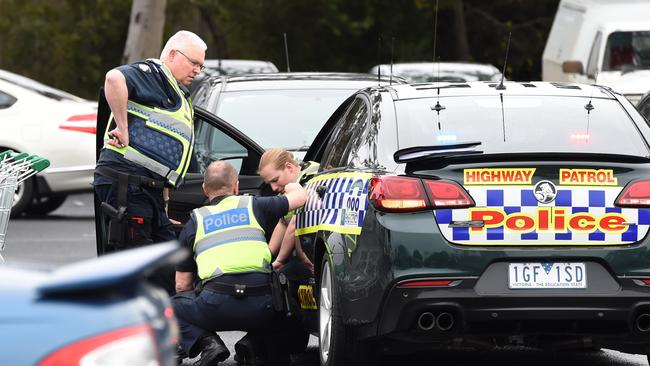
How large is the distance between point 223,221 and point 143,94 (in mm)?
915

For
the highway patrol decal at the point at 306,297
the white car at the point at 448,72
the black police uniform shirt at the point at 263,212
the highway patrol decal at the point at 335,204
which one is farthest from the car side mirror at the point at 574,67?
the black police uniform shirt at the point at 263,212

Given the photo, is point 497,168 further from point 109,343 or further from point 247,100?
point 247,100

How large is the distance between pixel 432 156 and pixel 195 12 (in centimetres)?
3933

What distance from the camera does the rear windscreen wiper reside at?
23.1 ft

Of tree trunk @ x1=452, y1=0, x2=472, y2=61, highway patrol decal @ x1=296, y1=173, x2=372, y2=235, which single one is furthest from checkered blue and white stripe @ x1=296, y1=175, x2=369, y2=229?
tree trunk @ x1=452, y1=0, x2=472, y2=61

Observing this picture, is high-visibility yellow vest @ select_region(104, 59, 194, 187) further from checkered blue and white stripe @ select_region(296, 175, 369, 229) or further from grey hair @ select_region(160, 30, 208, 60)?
checkered blue and white stripe @ select_region(296, 175, 369, 229)

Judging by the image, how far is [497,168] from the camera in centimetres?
696

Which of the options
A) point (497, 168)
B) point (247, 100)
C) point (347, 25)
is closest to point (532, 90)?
point (497, 168)

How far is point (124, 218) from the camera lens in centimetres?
865

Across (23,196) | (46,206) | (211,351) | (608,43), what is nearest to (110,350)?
(211,351)

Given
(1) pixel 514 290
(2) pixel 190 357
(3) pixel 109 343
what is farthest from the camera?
(2) pixel 190 357

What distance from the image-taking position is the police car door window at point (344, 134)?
7883 millimetres

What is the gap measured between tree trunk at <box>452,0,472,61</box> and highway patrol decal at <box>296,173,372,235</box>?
3041cm

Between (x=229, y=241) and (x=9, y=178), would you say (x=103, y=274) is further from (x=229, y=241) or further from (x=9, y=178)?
(x=9, y=178)
